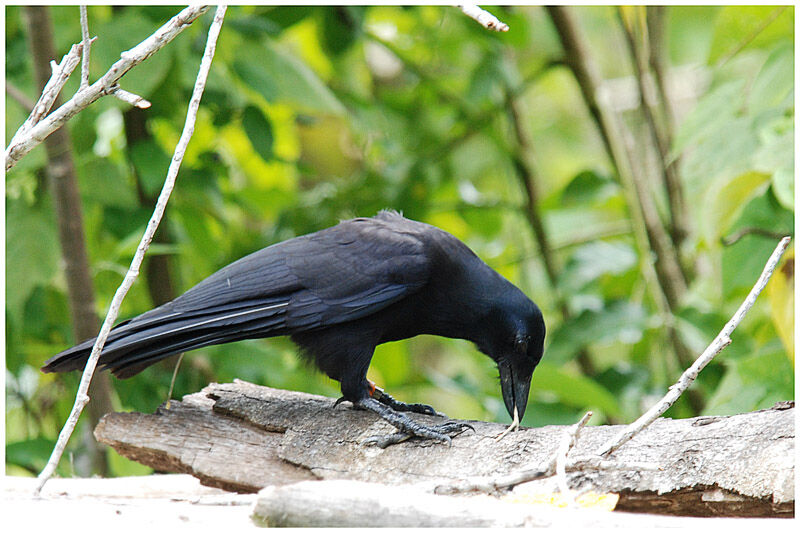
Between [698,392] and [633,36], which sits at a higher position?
[633,36]

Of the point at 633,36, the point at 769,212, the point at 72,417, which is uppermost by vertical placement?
the point at 633,36

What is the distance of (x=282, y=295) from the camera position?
3.23 metres

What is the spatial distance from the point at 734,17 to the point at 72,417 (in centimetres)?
361

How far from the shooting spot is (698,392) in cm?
525

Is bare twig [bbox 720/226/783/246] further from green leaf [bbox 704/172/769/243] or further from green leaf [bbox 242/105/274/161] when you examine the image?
green leaf [bbox 242/105/274/161]

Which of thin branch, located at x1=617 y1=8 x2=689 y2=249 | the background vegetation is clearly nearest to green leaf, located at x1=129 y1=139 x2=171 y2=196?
the background vegetation

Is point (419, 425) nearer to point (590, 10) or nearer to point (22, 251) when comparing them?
point (22, 251)

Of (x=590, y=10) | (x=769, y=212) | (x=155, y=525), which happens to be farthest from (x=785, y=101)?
(x=590, y=10)

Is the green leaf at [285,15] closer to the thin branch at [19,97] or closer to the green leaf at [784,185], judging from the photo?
the thin branch at [19,97]

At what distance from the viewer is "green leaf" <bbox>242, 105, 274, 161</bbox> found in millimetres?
4520

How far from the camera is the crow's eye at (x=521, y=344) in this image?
3375 mm

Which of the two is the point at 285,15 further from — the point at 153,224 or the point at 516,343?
the point at 153,224

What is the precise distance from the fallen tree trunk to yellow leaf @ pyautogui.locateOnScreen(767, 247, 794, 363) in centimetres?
68

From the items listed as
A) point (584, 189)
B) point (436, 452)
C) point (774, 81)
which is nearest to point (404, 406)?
point (436, 452)
